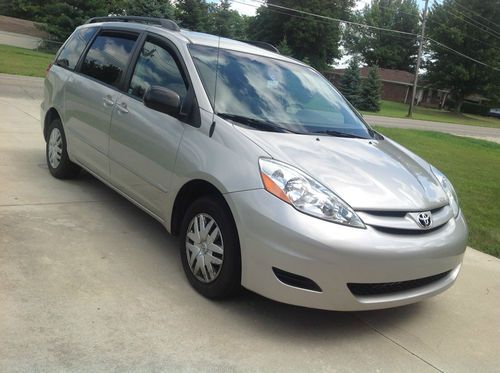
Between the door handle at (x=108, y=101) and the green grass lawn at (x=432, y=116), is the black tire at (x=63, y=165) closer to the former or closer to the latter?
the door handle at (x=108, y=101)

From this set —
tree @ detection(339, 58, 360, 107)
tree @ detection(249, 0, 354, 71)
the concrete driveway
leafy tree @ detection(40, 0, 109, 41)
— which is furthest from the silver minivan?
tree @ detection(249, 0, 354, 71)

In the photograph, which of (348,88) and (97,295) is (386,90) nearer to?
(348,88)

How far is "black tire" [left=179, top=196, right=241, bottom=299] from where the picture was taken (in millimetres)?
3352

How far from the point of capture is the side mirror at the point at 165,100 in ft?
12.7

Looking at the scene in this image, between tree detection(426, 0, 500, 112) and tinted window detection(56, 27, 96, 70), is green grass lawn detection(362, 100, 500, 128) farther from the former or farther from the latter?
tinted window detection(56, 27, 96, 70)

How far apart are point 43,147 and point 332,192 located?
5.68 m

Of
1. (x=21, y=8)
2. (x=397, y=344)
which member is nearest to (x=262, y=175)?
(x=397, y=344)

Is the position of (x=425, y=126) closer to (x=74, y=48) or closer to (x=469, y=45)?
(x=74, y=48)

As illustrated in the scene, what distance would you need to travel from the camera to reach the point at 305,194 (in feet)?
10.5

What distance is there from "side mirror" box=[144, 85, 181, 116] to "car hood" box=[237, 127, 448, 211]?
582 mm

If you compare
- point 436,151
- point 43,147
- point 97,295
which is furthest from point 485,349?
point 436,151

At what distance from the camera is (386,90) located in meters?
67.6

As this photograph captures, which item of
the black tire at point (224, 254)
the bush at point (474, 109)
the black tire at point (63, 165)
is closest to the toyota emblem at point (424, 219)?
the black tire at point (224, 254)

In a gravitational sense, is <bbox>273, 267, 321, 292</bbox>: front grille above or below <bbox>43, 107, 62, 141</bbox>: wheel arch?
below
